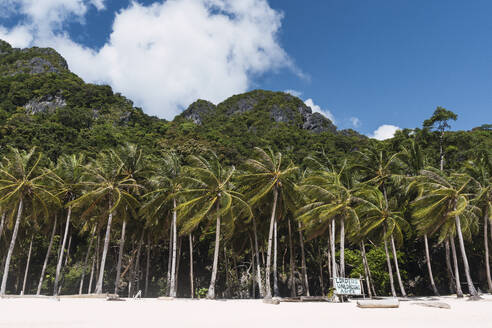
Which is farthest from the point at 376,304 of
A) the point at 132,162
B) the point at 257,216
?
the point at 132,162

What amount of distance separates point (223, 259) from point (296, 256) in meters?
8.01

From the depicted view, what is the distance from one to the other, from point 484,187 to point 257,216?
1669cm

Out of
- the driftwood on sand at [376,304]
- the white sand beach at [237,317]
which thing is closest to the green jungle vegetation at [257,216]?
the driftwood on sand at [376,304]

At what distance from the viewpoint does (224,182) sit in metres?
22.4

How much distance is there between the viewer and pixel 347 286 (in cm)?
1697

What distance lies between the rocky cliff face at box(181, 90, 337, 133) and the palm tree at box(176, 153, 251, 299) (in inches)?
3566

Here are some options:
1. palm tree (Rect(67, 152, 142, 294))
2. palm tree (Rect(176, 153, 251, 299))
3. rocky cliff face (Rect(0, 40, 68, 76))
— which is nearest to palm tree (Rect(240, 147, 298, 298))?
palm tree (Rect(176, 153, 251, 299))

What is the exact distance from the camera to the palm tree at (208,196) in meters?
21.2

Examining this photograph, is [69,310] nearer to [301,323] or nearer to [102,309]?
[102,309]

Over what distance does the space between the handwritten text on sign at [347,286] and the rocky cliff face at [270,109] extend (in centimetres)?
9485

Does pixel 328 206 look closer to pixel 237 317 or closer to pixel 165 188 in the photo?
pixel 237 317

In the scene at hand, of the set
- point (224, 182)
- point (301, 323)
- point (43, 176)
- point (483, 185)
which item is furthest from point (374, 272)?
point (43, 176)

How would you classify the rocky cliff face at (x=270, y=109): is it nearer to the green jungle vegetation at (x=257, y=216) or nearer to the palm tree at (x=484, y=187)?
the green jungle vegetation at (x=257, y=216)

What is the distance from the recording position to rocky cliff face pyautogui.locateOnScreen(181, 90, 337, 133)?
11325 cm
